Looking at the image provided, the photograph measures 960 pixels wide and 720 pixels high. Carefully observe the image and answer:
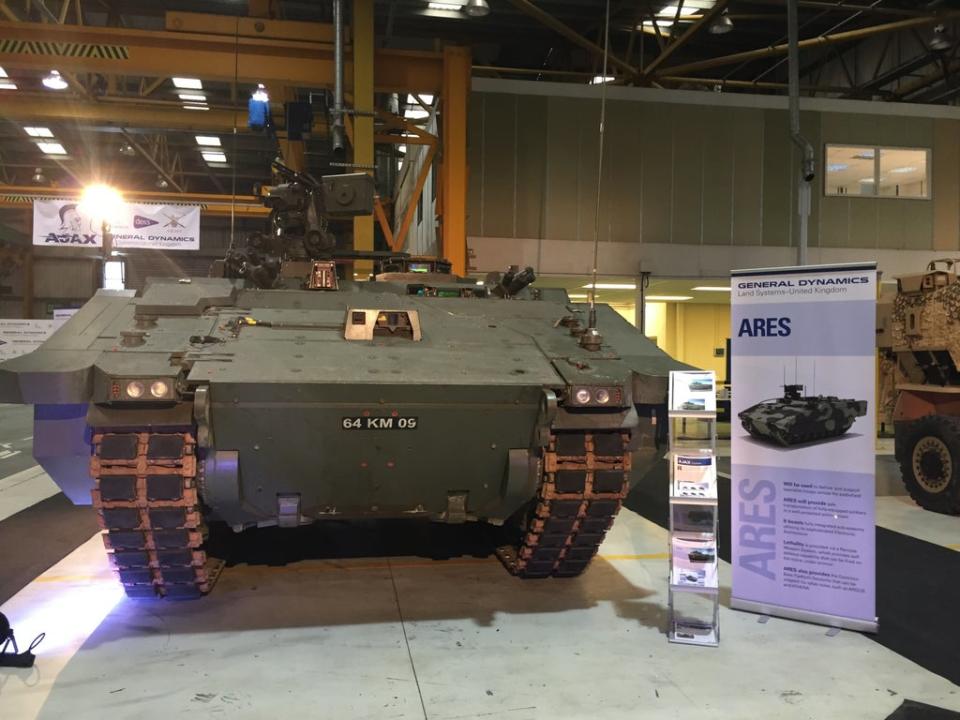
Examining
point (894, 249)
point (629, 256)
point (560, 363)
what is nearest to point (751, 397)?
point (560, 363)

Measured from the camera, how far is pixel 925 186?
50.8ft

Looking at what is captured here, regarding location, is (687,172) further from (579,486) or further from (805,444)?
(579,486)

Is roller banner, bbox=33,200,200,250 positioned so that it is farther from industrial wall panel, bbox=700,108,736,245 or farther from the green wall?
industrial wall panel, bbox=700,108,736,245

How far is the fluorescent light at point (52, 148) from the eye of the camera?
2111cm

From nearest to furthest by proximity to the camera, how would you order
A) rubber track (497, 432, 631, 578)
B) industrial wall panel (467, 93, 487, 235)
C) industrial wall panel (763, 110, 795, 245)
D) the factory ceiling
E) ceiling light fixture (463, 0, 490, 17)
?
rubber track (497, 432, 631, 578)
the factory ceiling
ceiling light fixture (463, 0, 490, 17)
industrial wall panel (467, 93, 487, 235)
industrial wall panel (763, 110, 795, 245)

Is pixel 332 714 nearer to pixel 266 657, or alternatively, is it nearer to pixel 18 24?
pixel 266 657

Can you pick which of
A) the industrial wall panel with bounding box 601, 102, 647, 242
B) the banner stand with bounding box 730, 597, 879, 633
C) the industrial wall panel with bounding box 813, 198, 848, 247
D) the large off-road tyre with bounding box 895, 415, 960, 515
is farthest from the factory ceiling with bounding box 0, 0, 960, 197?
the large off-road tyre with bounding box 895, 415, 960, 515

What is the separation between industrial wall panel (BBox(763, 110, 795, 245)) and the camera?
14875 mm

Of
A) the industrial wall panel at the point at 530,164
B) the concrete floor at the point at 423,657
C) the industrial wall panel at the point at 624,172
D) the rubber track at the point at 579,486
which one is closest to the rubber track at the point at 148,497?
the concrete floor at the point at 423,657

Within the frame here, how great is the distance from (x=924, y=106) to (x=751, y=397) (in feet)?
45.8

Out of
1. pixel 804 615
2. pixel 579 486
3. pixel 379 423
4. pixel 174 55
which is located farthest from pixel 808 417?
pixel 174 55

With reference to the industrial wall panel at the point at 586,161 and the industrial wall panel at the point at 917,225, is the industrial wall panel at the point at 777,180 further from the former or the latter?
the industrial wall panel at the point at 586,161

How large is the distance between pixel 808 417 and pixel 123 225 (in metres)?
17.3

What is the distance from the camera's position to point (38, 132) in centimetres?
1992
